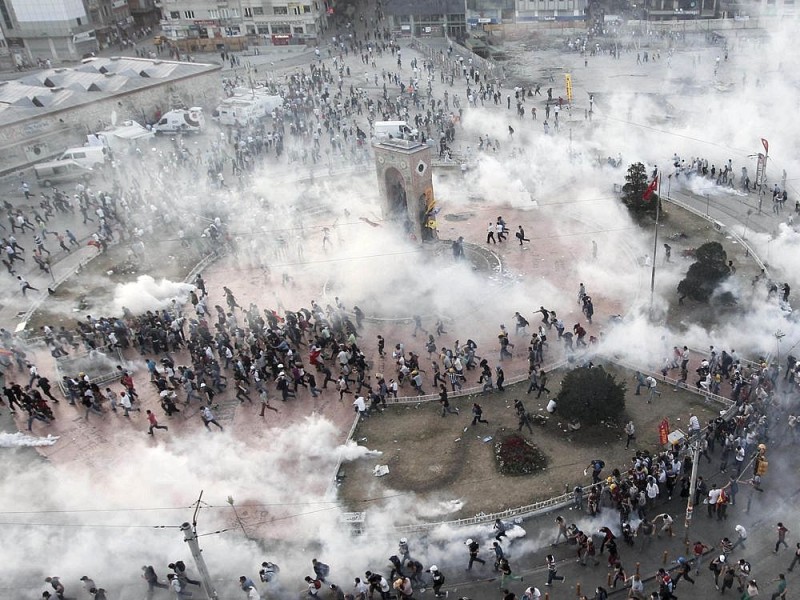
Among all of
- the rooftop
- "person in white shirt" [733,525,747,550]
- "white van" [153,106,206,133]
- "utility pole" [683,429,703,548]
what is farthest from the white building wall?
"person in white shirt" [733,525,747,550]

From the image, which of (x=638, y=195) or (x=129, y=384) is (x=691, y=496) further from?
(x=638, y=195)

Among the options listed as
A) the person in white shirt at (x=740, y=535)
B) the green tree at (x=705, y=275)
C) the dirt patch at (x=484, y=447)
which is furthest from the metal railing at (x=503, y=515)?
the green tree at (x=705, y=275)

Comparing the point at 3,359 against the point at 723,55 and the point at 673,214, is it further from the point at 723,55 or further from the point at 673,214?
the point at 723,55

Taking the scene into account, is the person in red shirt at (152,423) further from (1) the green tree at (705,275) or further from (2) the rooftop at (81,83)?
(2) the rooftop at (81,83)

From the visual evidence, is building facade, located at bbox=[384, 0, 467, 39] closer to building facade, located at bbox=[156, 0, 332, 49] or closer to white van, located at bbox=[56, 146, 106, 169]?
building facade, located at bbox=[156, 0, 332, 49]

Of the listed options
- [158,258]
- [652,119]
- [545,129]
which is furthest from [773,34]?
[158,258]
